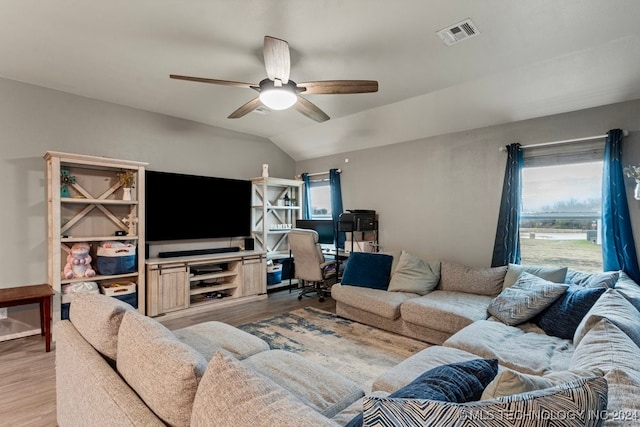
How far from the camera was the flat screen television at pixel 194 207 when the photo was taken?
4292mm

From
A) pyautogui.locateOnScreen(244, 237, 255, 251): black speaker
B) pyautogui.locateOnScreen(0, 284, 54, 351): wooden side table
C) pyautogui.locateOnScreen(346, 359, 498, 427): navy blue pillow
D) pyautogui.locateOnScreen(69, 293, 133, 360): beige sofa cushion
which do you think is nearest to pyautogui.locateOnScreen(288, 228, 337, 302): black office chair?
pyautogui.locateOnScreen(244, 237, 255, 251): black speaker

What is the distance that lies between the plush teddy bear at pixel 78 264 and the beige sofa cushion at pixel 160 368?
2.88 meters

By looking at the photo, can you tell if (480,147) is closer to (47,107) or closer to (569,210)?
(569,210)

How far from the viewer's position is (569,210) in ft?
11.3

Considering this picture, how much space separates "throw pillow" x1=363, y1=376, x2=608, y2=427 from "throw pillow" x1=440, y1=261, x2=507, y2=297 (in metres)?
2.89

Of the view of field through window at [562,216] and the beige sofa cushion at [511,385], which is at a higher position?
the view of field through window at [562,216]

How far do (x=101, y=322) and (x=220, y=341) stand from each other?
0.84 m

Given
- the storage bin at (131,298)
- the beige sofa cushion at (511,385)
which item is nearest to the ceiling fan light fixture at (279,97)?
the beige sofa cushion at (511,385)

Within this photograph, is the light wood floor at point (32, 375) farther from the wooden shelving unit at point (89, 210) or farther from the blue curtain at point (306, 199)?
the blue curtain at point (306, 199)

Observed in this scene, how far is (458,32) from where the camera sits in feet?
8.02

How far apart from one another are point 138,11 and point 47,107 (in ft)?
7.57

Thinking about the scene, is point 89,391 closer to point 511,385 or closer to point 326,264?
point 511,385

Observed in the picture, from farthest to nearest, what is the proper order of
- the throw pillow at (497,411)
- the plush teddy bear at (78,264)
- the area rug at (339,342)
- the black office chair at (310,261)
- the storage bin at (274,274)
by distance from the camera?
the storage bin at (274,274)
the black office chair at (310,261)
the plush teddy bear at (78,264)
the area rug at (339,342)
the throw pillow at (497,411)

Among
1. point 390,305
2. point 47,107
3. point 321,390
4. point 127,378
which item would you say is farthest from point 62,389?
point 47,107
